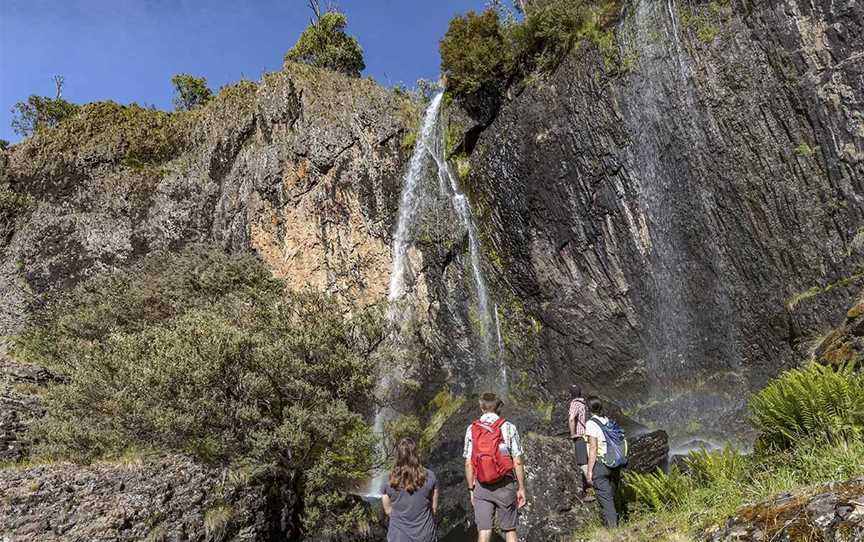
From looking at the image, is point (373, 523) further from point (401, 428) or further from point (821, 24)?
point (821, 24)

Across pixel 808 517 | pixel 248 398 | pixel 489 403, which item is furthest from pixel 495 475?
pixel 248 398

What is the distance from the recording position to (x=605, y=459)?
836 centimetres

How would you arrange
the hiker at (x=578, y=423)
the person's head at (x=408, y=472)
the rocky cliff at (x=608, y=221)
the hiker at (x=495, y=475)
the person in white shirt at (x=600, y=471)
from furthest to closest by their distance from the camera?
the rocky cliff at (x=608, y=221) < the hiker at (x=578, y=423) < the person in white shirt at (x=600, y=471) < the hiker at (x=495, y=475) < the person's head at (x=408, y=472)

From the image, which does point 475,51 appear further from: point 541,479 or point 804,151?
point 541,479

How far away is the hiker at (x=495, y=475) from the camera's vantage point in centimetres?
676

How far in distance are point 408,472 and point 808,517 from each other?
3.75 m

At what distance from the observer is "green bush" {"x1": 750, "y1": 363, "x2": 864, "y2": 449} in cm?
740

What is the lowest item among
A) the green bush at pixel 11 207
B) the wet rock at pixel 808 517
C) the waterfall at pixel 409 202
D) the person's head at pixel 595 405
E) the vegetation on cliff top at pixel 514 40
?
the wet rock at pixel 808 517

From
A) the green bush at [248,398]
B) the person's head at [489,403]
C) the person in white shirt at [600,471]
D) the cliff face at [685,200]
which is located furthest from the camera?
the cliff face at [685,200]

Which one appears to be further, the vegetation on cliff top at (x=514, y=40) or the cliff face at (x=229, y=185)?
the cliff face at (x=229, y=185)

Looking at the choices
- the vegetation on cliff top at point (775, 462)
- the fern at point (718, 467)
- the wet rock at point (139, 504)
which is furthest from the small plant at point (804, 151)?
the wet rock at point (139, 504)

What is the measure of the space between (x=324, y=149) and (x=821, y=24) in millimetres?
17822

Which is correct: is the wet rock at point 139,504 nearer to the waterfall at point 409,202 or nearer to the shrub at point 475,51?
the waterfall at point 409,202

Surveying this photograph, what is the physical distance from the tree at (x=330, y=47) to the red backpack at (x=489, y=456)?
31.9 m
